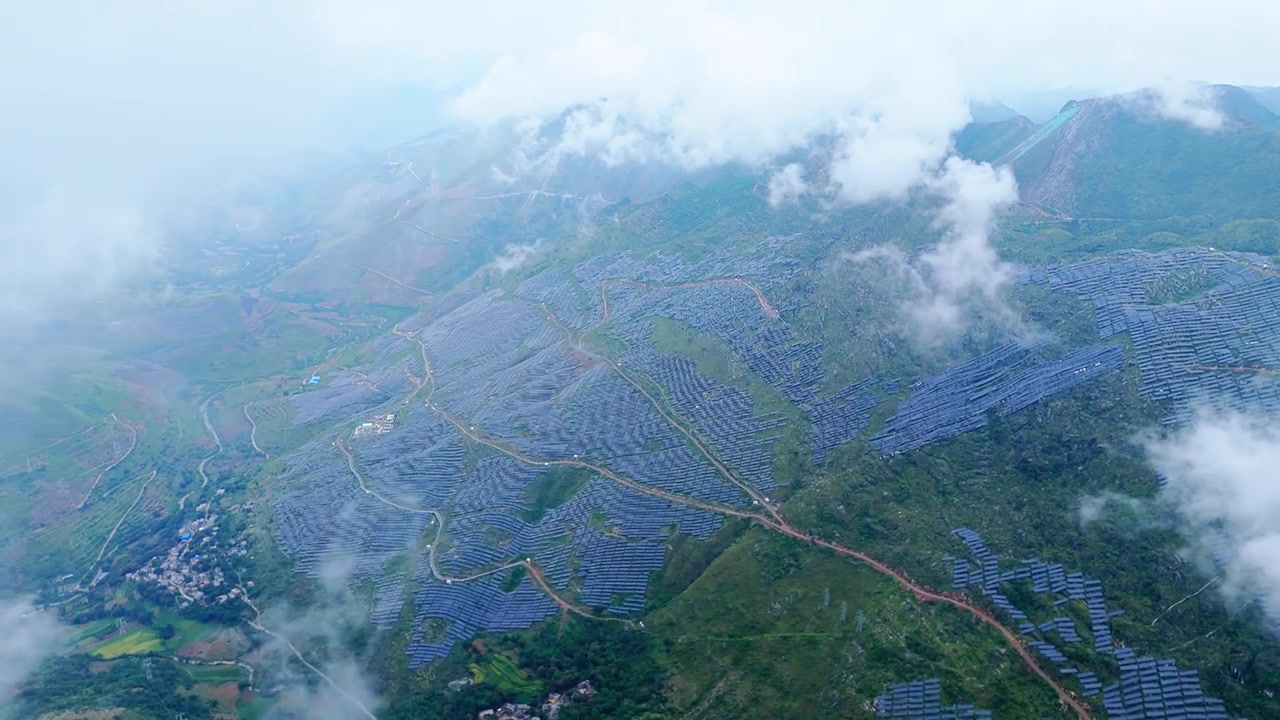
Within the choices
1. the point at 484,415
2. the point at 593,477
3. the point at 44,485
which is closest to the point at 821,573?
the point at 593,477

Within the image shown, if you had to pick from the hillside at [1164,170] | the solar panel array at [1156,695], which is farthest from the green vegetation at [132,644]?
the hillside at [1164,170]

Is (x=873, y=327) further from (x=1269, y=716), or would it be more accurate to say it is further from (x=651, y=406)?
(x=1269, y=716)

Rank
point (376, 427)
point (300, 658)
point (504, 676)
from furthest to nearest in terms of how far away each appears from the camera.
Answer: point (376, 427)
point (300, 658)
point (504, 676)

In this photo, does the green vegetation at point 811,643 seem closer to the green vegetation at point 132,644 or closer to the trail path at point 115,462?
the green vegetation at point 132,644

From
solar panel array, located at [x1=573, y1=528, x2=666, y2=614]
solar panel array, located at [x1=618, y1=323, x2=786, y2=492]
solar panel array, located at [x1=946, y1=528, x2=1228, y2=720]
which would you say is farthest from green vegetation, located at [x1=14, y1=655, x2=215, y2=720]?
solar panel array, located at [x1=946, y1=528, x2=1228, y2=720]

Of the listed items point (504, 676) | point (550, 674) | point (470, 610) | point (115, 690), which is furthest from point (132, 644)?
point (550, 674)

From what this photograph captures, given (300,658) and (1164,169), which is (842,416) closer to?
(300,658)
